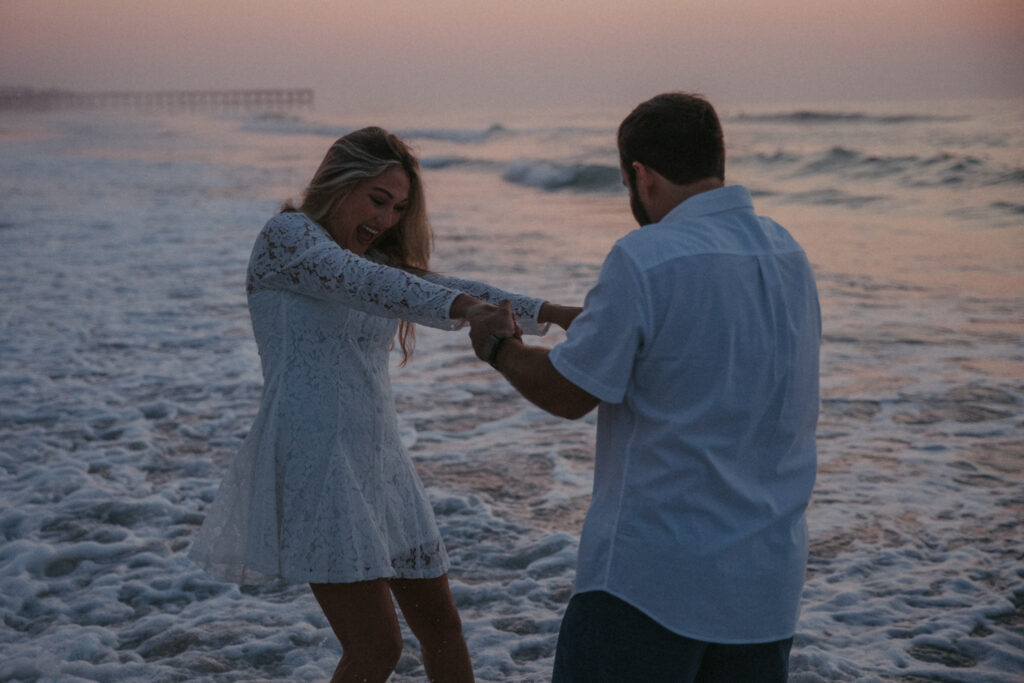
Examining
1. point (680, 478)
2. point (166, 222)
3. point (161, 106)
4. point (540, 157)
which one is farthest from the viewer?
point (161, 106)

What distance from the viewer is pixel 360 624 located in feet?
9.05

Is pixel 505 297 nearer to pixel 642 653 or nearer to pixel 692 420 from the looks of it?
pixel 692 420

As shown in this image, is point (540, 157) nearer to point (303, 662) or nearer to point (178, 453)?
point (178, 453)

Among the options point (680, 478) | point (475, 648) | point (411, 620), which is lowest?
point (475, 648)

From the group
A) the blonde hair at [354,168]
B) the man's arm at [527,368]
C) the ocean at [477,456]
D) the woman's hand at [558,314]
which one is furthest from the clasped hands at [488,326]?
the ocean at [477,456]

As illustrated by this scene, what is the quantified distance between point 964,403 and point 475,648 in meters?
4.99

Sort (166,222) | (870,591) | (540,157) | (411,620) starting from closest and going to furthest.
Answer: (411,620)
(870,591)
(166,222)
(540,157)

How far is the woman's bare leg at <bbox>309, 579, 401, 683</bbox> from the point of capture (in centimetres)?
274

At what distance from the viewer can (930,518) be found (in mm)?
5555

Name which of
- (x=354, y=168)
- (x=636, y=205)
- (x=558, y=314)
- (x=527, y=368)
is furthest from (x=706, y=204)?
(x=354, y=168)

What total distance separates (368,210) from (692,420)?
138 centimetres

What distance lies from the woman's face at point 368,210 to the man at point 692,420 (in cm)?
102

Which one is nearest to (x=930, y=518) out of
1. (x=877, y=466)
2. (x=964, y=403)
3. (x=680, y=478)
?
(x=877, y=466)

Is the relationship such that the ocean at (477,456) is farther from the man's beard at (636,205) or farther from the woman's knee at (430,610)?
the man's beard at (636,205)
